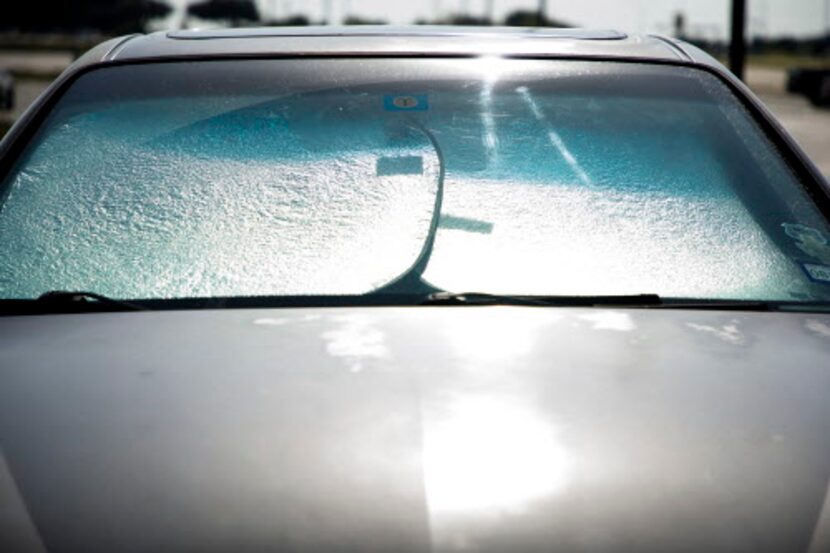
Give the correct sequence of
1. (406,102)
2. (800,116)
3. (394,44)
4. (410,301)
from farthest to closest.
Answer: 1. (800,116)
2. (394,44)
3. (406,102)
4. (410,301)

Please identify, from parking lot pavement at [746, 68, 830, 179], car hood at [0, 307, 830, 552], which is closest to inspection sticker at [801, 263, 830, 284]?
car hood at [0, 307, 830, 552]

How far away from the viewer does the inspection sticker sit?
272cm

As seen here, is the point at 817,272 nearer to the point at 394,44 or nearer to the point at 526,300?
the point at 526,300

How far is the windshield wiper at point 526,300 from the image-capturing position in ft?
Answer: 8.10

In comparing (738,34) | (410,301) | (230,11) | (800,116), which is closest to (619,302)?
Result: (410,301)

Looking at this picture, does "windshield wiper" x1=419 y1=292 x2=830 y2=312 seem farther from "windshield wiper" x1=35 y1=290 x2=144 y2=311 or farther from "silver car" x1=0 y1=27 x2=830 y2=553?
"windshield wiper" x1=35 y1=290 x2=144 y2=311

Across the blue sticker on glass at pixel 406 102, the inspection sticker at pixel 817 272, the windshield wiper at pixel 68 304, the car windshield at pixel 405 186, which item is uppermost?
the blue sticker on glass at pixel 406 102

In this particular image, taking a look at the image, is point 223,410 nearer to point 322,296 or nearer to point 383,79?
point 322,296

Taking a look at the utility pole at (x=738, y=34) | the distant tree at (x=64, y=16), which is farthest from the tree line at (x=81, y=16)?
the utility pole at (x=738, y=34)

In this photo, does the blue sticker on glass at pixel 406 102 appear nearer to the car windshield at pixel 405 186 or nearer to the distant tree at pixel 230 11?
the car windshield at pixel 405 186

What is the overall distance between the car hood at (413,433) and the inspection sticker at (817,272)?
32 centimetres

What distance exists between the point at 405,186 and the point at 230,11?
264 feet

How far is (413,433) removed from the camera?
192 centimetres

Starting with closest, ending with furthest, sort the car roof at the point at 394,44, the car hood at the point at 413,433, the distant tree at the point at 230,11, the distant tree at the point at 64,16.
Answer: the car hood at the point at 413,433, the car roof at the point at 394,44, the distant tree at the point at 230,11, the distant tree at the point at 64,16
